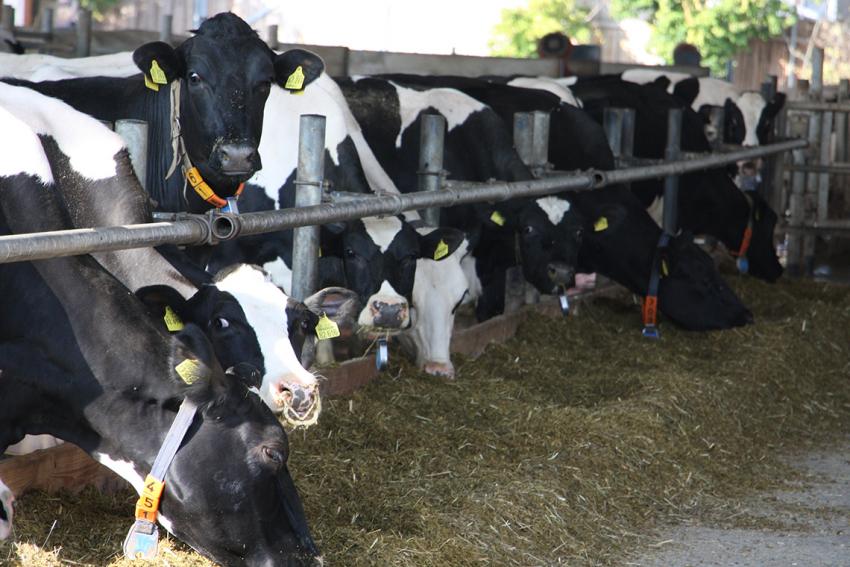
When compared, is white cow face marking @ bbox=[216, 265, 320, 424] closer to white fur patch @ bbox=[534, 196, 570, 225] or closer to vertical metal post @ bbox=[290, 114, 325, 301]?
vertical metal post @ bbox=[290, 114, 325, 301]

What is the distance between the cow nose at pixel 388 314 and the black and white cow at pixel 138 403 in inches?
94.4

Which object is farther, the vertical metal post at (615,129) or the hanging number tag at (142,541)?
the vertical metal post at (615,129)

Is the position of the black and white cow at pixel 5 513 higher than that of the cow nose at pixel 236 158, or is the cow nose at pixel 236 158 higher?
the cow nose at pixel 236 158

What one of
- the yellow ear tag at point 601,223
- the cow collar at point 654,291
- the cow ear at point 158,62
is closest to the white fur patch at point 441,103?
the yellow ear tag at point 601,223

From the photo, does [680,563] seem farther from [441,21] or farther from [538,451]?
[441,21]

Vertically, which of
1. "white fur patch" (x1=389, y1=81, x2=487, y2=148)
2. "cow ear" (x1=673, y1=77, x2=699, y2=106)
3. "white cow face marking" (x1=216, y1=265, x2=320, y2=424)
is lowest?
"white cow face marking" (x1=216, y1=265, x2=320, y2=424)

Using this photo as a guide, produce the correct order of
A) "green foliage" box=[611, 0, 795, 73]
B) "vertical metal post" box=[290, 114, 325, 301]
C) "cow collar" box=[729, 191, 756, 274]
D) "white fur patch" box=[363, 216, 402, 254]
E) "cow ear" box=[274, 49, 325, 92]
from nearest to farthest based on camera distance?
"vertical metal post" box=[290, 114, 325, 301] → "cow ear" box=[274, 49, 325, 92] → "white fur patch" box=[363, 216, 402, 254] → "cow collar" box=[729, 191, 756, 274] → "green foliage" box=[611, 0, 795, 73]

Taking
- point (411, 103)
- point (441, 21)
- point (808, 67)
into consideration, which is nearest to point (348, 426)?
point (411, 103)

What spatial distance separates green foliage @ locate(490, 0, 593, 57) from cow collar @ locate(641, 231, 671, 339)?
805 inches

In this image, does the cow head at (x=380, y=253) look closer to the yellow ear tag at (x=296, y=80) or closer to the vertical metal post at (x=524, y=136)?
the yellow ear tag at (x=296, y=80)

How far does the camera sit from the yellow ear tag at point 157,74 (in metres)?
5.88

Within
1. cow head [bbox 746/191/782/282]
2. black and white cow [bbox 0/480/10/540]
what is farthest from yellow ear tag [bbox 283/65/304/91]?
cow head [bbox 746/191/782/282]

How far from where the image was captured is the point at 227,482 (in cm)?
346

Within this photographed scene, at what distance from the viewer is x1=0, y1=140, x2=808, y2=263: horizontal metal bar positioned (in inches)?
127
